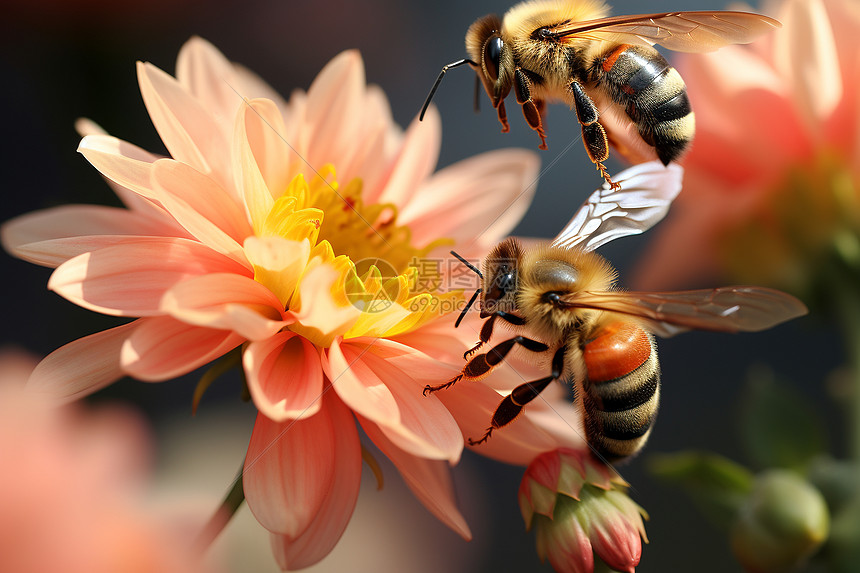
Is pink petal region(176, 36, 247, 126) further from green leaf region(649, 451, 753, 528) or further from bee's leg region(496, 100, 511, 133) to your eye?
green leaf region(649, 451, 753, 528)

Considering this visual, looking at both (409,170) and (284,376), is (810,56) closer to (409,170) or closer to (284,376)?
(409,170)

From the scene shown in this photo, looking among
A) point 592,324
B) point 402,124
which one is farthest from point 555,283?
point 402,124

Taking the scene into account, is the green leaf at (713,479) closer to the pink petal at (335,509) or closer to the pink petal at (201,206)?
the pink petal at (335,509)

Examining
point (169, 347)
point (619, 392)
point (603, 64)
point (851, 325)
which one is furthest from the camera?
point (851, 325)

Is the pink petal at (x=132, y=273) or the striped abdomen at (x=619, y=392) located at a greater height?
the pink petal at (x=132, y=273)

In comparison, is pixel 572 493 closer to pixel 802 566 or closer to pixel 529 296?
pixel 529 296

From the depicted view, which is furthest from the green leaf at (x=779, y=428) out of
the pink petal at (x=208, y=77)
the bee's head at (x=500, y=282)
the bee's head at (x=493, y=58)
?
the pink petal at (x=208, y=77)

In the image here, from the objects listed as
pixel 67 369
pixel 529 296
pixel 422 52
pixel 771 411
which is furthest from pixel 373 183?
pixel 422 52
